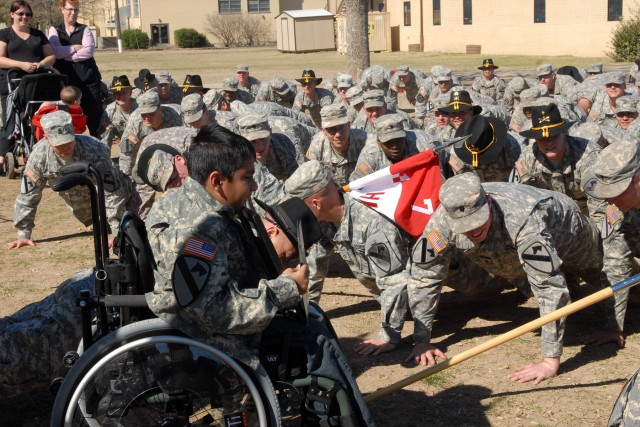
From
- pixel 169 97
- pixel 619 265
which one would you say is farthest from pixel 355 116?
pixel 619 265

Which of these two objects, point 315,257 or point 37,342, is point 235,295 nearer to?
point 37,342

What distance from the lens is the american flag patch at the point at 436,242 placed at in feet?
17.6

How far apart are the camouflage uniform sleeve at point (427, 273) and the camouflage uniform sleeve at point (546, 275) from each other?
473 mm

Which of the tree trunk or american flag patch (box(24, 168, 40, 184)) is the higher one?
the tree trunk

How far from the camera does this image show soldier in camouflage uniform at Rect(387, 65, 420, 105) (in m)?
17.0

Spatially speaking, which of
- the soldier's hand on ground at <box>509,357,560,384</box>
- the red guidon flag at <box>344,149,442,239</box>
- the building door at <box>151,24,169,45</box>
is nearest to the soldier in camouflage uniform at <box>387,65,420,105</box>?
the red guidon flag at <box>344,149,442,239</box>

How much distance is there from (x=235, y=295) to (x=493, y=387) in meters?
2.16

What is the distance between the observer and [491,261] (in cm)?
560

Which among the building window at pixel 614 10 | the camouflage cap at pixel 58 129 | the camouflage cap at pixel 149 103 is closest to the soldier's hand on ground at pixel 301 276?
the camouflage cap at pixel 58 129

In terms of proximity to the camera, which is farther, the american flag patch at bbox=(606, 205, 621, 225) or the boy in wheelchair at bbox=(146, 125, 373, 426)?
the american flag patch at bbox=(606, 205, 621, 225)

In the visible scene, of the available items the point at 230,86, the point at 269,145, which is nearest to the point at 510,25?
the point at 230,86

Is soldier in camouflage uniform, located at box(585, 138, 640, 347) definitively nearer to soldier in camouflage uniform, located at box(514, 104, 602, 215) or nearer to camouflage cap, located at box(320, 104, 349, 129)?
soldier in camouflage uniform, located at box(514, 104, 602, 215)

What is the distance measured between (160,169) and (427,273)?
1.95 m

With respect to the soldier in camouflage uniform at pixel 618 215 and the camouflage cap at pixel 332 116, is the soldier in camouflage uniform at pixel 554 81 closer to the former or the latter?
the camouflage cap at pixel 332 116
